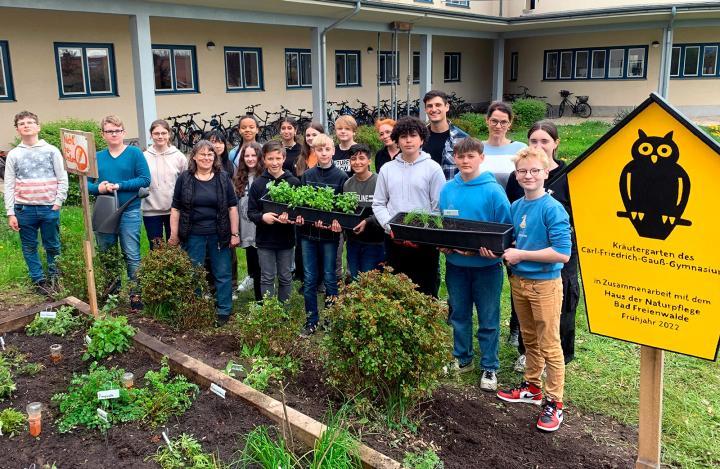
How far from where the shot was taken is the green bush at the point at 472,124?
63.3 feet

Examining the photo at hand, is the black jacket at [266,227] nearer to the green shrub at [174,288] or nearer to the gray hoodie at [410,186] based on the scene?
the green shrub at [174,288]

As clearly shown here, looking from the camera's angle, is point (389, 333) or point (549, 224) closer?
point (389, 333)

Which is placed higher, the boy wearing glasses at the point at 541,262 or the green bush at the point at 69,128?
the green bush at the point at 69,128

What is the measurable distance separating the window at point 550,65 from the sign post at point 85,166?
2641 cm

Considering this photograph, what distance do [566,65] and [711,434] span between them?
26.5m

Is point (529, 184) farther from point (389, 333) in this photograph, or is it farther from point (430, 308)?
point (389, 333)

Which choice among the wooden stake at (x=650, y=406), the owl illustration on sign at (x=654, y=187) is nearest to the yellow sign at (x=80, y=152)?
the owl illustration on sign at (x=654, y=187)

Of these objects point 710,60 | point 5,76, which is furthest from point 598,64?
point 5,76

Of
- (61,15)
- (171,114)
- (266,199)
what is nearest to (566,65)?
(171,114)

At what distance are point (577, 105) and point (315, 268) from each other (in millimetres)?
24311

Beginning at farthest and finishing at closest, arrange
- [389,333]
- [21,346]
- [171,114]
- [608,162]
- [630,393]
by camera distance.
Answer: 1. [171,114]
2. [21,346]
3. [630,393]
4. [389,333]
5. [608,162]

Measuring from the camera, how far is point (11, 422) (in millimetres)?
3539

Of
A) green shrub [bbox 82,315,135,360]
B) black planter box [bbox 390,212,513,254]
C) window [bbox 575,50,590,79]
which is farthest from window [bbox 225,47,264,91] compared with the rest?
window [bbox 575,50,590,79]

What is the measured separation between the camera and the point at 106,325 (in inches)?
179
